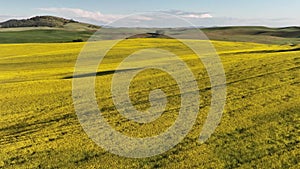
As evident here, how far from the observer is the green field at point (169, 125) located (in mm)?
15023

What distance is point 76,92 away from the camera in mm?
30625

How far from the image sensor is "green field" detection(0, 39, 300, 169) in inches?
591

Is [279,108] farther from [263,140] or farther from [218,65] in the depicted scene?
[218,65]

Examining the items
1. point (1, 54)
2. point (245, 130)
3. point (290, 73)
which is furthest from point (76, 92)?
point (1, 54)

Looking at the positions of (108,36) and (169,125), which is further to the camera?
(108,36)

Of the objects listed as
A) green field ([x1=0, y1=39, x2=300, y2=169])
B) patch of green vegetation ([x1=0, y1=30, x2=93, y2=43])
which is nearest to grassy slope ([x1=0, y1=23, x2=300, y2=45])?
patch of green vegetation ([x1=0, y1=30, x2=93, y2=43])

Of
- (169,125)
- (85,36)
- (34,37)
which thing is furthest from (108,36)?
(169,125)

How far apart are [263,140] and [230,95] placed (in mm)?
9537

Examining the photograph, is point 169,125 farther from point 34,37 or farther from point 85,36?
point 85,36

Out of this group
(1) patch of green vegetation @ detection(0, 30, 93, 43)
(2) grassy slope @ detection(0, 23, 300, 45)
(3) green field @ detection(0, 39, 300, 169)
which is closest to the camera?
(3) green field @ detection(0, 39, 300, 169)

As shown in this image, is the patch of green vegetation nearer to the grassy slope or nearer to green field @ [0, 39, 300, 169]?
the grassy slope

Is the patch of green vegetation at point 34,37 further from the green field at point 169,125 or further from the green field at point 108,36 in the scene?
the green field at point 169,125

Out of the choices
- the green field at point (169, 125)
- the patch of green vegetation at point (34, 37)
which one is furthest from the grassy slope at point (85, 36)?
the green field at point (169, 125)

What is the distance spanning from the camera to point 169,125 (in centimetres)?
1972
